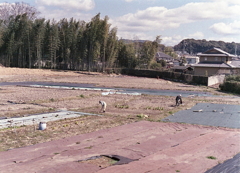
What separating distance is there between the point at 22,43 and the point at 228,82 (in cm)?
2871

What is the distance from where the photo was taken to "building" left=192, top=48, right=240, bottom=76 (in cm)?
4134

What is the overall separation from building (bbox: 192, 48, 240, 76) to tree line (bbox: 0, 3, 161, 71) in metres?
10.1

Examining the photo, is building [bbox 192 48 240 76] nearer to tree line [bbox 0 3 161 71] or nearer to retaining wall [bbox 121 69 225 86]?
retaining wall [bbox 121 69 225 86]

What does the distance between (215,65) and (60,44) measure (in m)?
23.3

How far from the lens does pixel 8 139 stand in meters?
10.2

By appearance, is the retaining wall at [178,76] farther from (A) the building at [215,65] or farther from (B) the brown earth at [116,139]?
(B) the brown earth at [116,139]

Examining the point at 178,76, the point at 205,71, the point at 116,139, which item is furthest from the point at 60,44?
the point at 116,139

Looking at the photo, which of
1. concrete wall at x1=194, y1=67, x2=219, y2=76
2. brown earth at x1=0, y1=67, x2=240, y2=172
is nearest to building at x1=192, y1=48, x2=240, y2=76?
concrete wall at x1=194, y1=67, x2=219, y2=76

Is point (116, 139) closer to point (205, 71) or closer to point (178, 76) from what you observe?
point (178, 76)

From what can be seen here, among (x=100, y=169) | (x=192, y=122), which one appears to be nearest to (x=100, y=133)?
(x=100, y=169)

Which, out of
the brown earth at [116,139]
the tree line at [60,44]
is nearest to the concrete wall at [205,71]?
the tree line at [60,44]

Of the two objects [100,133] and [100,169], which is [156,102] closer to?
[100,133]

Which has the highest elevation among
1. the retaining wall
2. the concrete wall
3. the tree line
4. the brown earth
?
the tree line

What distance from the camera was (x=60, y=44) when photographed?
150ft
